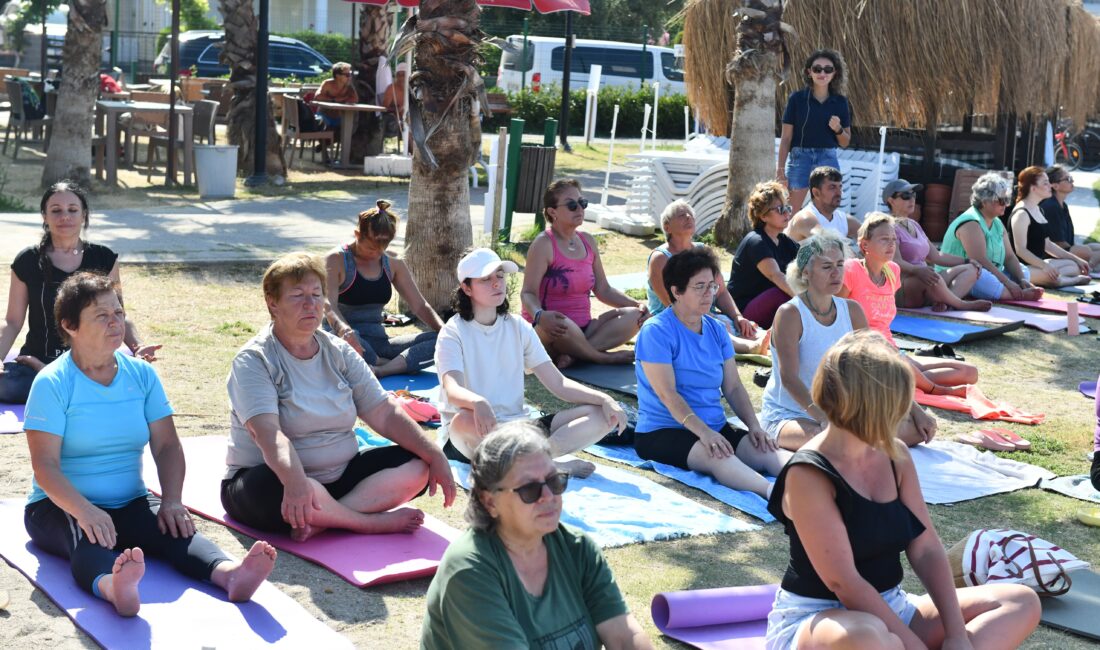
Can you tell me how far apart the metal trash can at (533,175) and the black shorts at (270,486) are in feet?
26.2

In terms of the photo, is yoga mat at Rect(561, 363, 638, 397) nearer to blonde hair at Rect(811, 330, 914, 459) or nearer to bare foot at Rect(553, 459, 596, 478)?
bare foot at Rect(553, 459, 596, 478)

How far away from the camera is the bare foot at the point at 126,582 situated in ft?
12.8

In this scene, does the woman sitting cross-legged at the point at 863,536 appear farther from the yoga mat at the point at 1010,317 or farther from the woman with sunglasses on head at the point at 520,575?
the yoga mat at the point at 1010,317

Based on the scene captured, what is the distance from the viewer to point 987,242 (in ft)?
35.5

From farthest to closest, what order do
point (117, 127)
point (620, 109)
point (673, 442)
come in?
point (620, 109) < point (117, 127) < point (673, 442)

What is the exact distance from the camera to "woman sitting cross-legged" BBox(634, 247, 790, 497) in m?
5.71

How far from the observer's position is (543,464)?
3.02 m

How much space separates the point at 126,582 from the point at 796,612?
6.70ft

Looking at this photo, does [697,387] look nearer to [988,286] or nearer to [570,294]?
[570,294]

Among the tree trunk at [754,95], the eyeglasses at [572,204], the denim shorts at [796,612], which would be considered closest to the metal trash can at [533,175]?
the tree trunk at [754,95]

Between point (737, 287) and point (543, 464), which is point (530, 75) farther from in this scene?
point (543, 464)

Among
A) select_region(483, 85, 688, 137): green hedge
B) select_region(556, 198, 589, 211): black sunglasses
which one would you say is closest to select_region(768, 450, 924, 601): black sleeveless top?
select_region(556, 198, 589, 211): black sunglasses

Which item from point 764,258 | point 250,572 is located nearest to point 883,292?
point 764,258

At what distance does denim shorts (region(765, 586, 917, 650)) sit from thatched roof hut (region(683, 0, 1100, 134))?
10.8 metres
